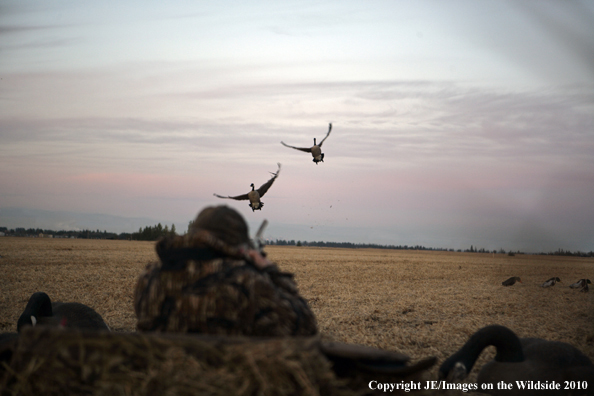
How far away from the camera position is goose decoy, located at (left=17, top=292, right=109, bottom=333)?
20.8 ft

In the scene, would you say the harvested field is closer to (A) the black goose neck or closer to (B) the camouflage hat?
(A) the black goose neck

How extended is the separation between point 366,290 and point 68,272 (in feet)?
48.9

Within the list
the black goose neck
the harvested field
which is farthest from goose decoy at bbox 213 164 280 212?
the black goose neck

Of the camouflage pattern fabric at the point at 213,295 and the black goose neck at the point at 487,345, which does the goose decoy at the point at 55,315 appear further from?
the black goose neck at the point at 487,345

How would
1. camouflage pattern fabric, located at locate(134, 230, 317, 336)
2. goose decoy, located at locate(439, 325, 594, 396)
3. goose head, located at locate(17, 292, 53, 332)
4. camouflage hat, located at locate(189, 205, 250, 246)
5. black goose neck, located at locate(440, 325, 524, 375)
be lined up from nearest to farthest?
camouflage pattern fabric, located at locate(134, 230, 317, 336) < camouflage hat, located at locate(189, 205, 250, 246) < black goose neck, located at locate(440, 325, 524, 375) < goose decoy, located at locate(439, 325, 594, 396) < goose head, located at locate(17, 292, 53, 332)

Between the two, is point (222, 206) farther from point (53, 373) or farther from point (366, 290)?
point (366, 290)

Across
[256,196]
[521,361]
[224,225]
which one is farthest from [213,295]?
[256,196]

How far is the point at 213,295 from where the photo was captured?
307 centimetres

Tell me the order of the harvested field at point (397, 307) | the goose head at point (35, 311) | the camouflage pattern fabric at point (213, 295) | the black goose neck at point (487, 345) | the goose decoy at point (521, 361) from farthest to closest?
the harvested field at point (397, 307) < the goose head at point (35, 311) < the goose decoy at point (521, 361) < the black goose neck at point (487, 345) < the camouflage pattern fabric at point (213, 295)

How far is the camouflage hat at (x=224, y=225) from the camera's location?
325 centimetres

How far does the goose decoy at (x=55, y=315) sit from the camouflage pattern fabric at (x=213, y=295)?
3.99 metres

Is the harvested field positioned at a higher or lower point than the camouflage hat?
lower

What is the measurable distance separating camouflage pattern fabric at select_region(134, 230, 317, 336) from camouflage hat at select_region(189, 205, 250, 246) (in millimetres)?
56

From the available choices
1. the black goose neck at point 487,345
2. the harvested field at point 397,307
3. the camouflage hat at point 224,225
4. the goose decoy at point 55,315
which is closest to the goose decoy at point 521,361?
the black goose neck at point 487,345
